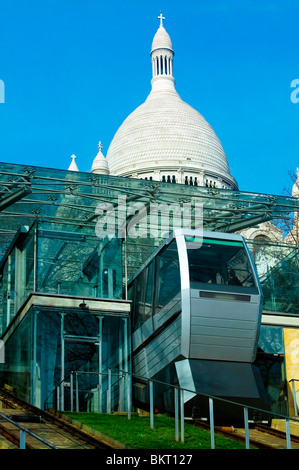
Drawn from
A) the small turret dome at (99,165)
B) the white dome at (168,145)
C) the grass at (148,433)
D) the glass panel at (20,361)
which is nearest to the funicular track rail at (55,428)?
the grass at (148,433)

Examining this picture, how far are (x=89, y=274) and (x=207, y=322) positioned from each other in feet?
21.6

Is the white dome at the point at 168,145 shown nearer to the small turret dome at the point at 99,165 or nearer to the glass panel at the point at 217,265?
the small turret dome at the point at 99,165

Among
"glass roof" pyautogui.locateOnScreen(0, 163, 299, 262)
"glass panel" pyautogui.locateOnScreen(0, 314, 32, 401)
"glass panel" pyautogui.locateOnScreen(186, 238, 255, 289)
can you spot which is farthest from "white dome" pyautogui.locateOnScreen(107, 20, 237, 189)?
"glass panel" pyautogui.locateOnScreen(186, 238, 255, 289)

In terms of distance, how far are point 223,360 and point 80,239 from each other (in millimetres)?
8169

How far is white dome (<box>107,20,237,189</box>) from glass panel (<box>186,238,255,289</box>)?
344 ft

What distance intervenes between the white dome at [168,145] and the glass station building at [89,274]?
97.4m

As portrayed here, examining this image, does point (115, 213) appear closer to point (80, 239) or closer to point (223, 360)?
point (80, 239)

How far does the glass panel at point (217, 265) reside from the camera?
20.3 m

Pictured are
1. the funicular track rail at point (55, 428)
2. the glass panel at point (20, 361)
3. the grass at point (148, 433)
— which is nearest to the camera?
the funicular track rail at point (55, 428)

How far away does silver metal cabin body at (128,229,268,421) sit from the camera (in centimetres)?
1936

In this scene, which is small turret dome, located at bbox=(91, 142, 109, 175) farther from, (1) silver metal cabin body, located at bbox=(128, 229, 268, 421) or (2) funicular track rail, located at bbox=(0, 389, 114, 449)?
(2) funicular track rail, located at bbox=(0, 389, 114, 449)

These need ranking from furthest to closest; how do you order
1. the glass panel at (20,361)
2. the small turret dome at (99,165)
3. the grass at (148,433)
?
the small turret dome at (99,165) → the glass panel at (20,361) → the grass at (148,433)

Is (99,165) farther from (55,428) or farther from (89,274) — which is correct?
(55,428)
